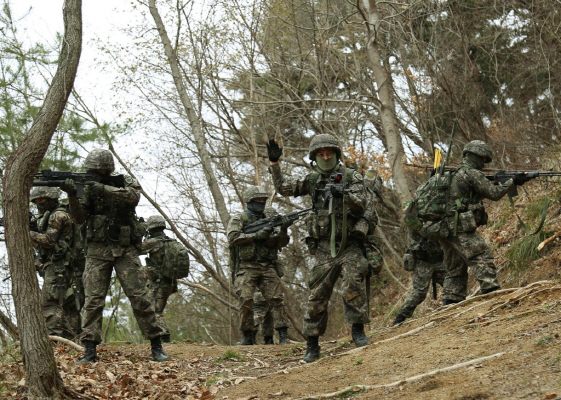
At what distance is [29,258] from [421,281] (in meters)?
6.37

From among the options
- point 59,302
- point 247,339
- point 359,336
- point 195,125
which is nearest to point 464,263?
point 359,336

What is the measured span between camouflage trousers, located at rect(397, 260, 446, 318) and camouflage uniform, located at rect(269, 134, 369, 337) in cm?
270

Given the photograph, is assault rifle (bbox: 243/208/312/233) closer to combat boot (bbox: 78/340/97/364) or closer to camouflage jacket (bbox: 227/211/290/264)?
camouflage jacket (bbox: 227/211/290/264)

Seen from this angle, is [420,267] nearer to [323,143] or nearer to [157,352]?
[323,143]

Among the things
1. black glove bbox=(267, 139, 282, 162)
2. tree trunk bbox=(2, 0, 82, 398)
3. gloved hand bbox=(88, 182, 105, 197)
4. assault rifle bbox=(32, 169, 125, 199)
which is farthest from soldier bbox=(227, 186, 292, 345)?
tree trunk bbox=(2, 0, 82, 398)

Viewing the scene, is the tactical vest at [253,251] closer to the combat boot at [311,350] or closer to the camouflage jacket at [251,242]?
the camouflage jacket at [251,242]

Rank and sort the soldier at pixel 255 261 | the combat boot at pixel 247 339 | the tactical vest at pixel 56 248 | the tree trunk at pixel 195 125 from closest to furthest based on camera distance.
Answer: the tactical vest at pixel 56 248 < the soldier at pixel 255 261 < the combat boot at pixel 247 339 < the tree trunk at pixel 195 125

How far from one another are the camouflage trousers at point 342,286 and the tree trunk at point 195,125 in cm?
698

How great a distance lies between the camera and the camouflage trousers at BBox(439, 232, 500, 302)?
8.80 meters

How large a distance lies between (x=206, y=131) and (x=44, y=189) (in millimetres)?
8707

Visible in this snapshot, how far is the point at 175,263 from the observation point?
39.8 ft

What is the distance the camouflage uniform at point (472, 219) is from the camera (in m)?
8.80

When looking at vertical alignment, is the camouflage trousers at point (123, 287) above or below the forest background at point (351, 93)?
below

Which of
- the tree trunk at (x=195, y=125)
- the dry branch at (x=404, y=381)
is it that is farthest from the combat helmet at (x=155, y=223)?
the dry branch at (x=404, y=381)
